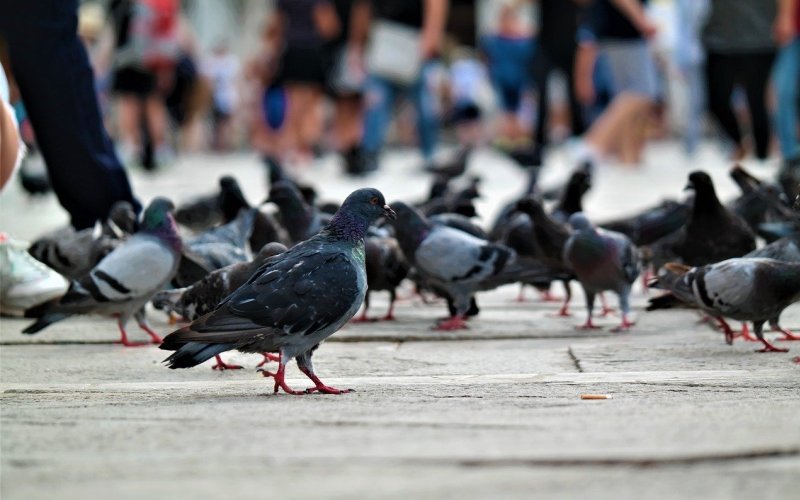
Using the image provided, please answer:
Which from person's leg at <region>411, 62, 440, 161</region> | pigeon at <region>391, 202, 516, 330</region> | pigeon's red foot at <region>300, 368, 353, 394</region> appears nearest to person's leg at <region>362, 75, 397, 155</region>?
person's leg at <region>411, 62, 440, 161</region>

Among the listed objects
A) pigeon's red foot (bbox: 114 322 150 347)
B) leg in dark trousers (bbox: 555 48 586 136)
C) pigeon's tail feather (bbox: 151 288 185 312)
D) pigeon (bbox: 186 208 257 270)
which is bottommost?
pigeon's red foot (bbox: 114 322 150 347)

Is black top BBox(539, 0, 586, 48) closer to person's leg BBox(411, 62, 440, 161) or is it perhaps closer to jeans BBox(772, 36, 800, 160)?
person's leg BBox(411, 62, 440, 161)

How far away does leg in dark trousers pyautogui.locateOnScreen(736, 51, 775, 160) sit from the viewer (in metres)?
15.5

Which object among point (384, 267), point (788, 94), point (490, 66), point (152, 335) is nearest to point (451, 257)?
point (384, 267)

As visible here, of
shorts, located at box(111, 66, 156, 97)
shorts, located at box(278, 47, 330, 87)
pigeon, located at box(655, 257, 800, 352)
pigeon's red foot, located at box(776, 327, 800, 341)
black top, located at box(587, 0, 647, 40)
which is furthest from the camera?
shorts, located at box(278, 47, 330, 87)

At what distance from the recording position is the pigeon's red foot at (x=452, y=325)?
7730 mm

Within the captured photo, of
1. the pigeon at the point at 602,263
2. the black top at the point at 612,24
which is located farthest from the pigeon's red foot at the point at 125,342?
the black top at the point at 612,24

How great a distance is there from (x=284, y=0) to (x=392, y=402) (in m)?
15.6

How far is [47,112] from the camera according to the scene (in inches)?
324

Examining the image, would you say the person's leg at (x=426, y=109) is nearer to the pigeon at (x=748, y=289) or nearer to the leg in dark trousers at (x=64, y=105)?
the leg in dark trousers at (x=64, y=105)

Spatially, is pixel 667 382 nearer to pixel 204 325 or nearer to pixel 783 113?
pixel 204 325

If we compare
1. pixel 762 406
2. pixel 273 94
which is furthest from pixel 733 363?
pixel 273 94

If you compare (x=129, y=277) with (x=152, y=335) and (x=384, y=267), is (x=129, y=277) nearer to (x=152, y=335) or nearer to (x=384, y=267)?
(x=152, y=335)

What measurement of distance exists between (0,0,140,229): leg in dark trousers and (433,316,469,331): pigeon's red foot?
201 centimetres
